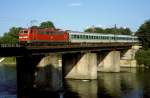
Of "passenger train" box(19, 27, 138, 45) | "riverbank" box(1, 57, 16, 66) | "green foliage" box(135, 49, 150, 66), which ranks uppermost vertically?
"passenger train" box(19, 27, 138, 45)

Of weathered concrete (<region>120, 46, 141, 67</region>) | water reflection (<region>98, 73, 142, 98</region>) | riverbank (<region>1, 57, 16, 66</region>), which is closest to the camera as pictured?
water reflection (<region>98, 73, 142, 98</region>)

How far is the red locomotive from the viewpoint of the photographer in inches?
2638

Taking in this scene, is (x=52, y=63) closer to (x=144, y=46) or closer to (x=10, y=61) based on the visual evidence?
(x=144, y=46)

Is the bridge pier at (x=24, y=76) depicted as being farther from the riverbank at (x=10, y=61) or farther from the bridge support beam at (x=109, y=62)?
the riverbank at (x=10, y=61)

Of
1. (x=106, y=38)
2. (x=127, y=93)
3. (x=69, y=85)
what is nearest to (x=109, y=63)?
(x=106, y=38)

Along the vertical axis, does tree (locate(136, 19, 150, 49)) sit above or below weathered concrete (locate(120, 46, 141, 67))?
above

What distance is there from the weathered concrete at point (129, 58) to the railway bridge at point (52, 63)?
1740cm

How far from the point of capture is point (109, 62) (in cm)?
10650

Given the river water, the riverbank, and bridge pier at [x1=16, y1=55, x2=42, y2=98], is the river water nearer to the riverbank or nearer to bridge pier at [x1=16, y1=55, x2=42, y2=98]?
bridge pier at [x1=16, y1=55, x2=42, y2=98]

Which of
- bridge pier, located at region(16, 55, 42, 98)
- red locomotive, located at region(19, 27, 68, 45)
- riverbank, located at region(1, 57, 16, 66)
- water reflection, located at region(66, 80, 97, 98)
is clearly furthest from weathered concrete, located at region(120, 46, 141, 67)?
bridge pier, located at region(16, 55, 42, 98)

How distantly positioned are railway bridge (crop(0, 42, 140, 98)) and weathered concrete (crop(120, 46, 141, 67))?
17.4 meters

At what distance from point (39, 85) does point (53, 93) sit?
485 cm

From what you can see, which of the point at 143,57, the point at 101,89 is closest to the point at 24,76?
the point at 101,89

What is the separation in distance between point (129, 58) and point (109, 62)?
2025 centimetres
